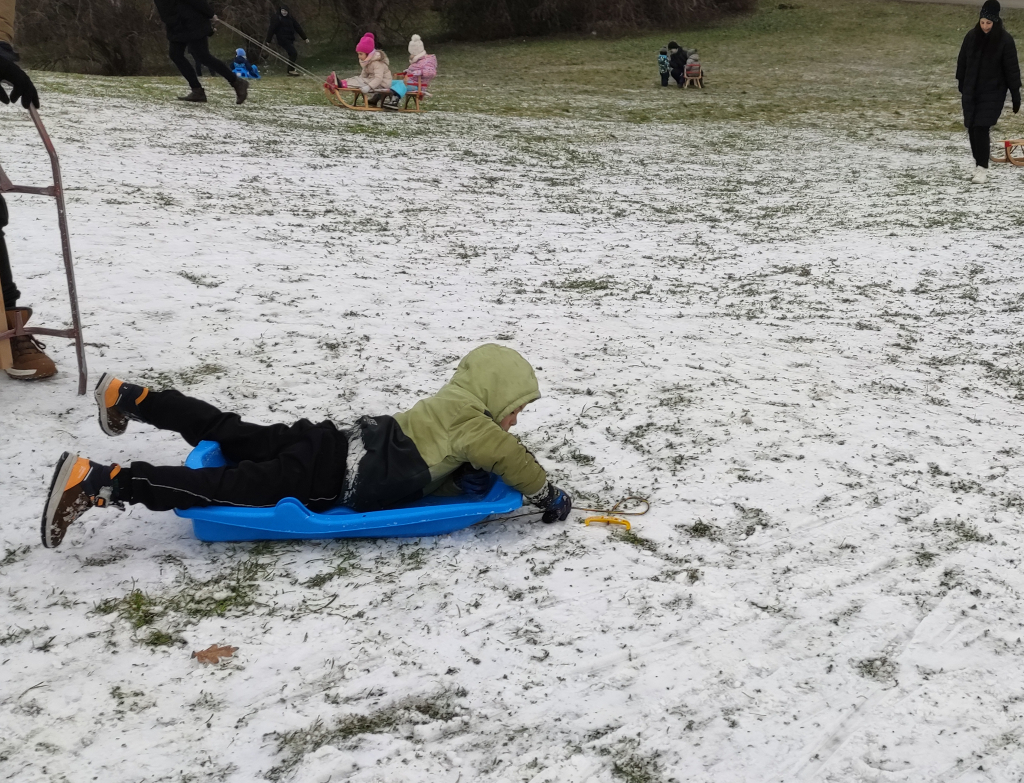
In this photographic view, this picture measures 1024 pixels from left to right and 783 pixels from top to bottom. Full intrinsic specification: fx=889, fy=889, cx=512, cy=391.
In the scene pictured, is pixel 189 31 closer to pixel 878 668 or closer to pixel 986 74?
pixel 986 74

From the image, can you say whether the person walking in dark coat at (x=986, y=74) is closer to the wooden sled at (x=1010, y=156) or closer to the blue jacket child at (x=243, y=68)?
the wooden sled at (x=1010, y=156)

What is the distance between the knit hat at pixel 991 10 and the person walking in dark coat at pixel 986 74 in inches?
0.7

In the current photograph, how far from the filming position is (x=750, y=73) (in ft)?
61.3

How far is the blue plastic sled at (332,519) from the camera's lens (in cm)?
266

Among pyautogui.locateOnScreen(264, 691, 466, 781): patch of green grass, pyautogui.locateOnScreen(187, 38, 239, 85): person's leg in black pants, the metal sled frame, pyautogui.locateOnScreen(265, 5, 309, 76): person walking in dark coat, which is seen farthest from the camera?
pyautogui.locateOnScreen(265, 5, 309, 76): person walking in dark coat

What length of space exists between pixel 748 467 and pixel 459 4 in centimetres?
2260

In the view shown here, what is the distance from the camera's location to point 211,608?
8.16 ft

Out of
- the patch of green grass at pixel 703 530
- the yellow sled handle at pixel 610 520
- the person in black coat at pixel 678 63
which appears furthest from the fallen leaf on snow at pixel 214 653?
the person in black coat at pixel 678 63

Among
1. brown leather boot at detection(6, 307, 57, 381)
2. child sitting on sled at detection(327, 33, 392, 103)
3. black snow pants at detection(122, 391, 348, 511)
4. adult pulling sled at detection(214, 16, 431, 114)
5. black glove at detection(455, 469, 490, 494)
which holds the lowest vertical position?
black glove at detection(455, 469, 490, 494)

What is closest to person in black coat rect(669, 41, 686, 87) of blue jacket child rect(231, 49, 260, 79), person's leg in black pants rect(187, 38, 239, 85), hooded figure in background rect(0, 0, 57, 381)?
blue jacket child rect(231, 49, 260, 79)

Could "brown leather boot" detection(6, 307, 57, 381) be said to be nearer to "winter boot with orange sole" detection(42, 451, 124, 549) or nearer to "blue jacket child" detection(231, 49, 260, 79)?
"winter boot with orange sole" detection(42, 451, 124, 549)

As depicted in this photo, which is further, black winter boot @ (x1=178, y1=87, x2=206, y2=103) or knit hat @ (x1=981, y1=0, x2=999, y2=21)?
black winter boot @ (x1=178, y1=87, x2=206, y2=103)

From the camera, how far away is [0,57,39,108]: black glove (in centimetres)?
321

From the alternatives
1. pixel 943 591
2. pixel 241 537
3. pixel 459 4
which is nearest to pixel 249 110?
pixel 241 537
